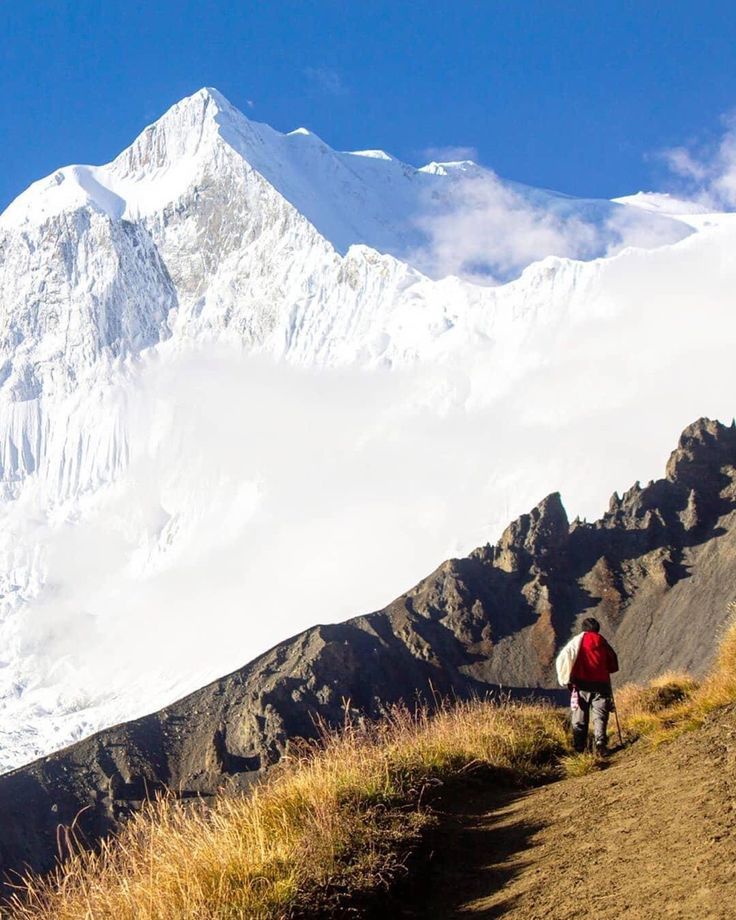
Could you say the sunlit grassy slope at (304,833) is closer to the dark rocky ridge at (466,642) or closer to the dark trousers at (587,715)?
the dark trousers at (587,715)

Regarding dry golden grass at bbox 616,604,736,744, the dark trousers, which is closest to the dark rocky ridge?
dry golden grass at bbox 616,604,736,744

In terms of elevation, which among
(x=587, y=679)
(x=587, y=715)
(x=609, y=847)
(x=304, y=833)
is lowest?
(x=609, y=847)

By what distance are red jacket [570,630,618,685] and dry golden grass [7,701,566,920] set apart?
2.59m

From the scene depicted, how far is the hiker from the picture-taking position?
546 inches

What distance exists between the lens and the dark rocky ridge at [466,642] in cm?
10206

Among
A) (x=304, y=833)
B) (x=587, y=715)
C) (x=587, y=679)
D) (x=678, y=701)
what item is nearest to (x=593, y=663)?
(x=587, y=679)

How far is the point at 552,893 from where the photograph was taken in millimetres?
7973

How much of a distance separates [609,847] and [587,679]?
569 centimetres

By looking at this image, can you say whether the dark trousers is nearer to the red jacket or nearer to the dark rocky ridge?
the red jacket

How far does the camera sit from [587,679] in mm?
14156

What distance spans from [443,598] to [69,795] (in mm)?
55091

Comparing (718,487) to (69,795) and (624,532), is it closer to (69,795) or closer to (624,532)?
(624,532)

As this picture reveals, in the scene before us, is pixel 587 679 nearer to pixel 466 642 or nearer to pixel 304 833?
pixel 304 833

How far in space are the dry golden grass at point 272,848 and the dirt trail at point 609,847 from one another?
0.62m
